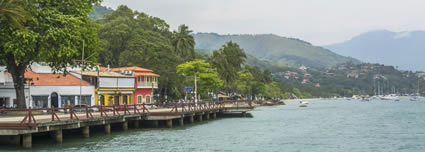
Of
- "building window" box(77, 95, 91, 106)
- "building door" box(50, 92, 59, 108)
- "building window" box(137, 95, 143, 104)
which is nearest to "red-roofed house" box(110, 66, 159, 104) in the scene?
"building window" box(137, 95, 143, 104)

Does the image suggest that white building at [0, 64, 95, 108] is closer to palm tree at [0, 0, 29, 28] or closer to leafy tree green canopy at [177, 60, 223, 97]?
palm tree at [0, 0, 29, 28]

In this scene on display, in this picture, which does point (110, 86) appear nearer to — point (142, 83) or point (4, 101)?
point (142, 83)

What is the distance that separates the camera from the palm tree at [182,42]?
108000mm

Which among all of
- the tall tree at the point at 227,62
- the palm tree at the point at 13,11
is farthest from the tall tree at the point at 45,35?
the tall tree at the point at 227,62

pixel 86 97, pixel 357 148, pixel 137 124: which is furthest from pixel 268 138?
pixel 86 97

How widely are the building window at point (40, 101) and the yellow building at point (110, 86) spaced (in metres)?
6.76

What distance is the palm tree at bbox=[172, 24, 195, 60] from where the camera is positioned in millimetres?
108000

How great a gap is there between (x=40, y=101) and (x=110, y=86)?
35.2ft

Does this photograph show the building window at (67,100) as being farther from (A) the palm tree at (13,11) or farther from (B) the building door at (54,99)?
(A) the palm tree at (13,11)

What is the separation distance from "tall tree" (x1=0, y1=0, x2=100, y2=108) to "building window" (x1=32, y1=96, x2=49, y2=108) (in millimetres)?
9667

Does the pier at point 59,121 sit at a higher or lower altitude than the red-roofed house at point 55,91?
lower

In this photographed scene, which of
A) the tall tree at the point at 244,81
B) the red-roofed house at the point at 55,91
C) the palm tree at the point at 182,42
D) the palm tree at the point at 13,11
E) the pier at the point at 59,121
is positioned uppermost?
the palm tree at the point at 182,42

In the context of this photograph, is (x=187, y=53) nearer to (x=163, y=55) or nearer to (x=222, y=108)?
(x=163, y=55)

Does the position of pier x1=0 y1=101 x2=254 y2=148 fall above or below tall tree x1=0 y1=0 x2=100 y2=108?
below
